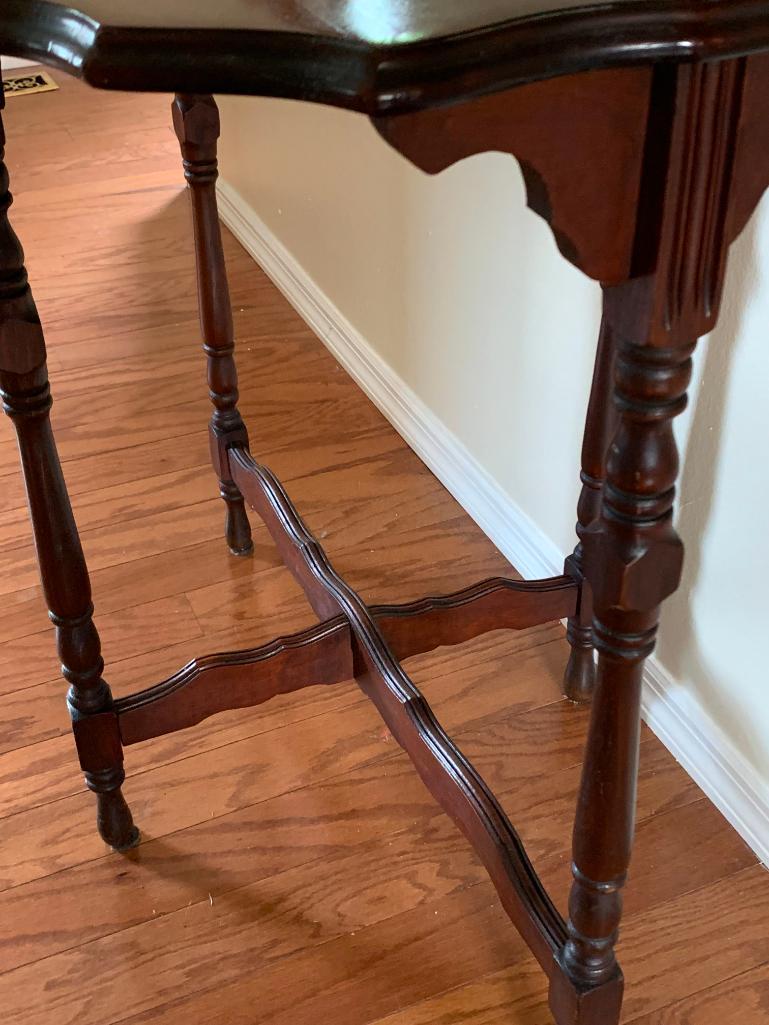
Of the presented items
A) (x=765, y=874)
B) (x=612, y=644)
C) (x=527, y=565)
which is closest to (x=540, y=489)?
(x=527, y=565)

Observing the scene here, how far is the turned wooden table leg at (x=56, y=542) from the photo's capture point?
0.87 m

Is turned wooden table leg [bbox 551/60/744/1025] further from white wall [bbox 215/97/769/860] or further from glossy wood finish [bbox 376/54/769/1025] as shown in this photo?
white wall [bbox 215/97/769/860]

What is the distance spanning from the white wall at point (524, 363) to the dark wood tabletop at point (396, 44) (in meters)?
0.50

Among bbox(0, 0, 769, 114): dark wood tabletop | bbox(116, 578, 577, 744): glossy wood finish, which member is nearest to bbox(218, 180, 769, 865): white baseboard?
bbox(116, 578, 577, 744): glossy wood finish

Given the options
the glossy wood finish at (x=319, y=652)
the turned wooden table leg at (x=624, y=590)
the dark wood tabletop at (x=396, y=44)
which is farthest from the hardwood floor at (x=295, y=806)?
the dark wood tabletop at (x=396, y=44)

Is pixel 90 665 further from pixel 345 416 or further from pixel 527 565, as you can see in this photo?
pixel 345 416

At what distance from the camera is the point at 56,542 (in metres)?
1.00

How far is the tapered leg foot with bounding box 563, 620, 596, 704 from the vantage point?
1.27 metres

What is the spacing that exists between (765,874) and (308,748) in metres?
0.49

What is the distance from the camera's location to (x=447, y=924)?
1080mm

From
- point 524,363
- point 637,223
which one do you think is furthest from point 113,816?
point 637,223

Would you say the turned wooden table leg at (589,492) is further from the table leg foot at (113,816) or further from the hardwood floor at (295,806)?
the table leg foot at (113,816)

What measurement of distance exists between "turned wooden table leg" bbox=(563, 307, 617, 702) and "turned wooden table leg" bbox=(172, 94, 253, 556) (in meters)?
0.48

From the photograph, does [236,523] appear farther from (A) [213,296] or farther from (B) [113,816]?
(B) [113,816]
